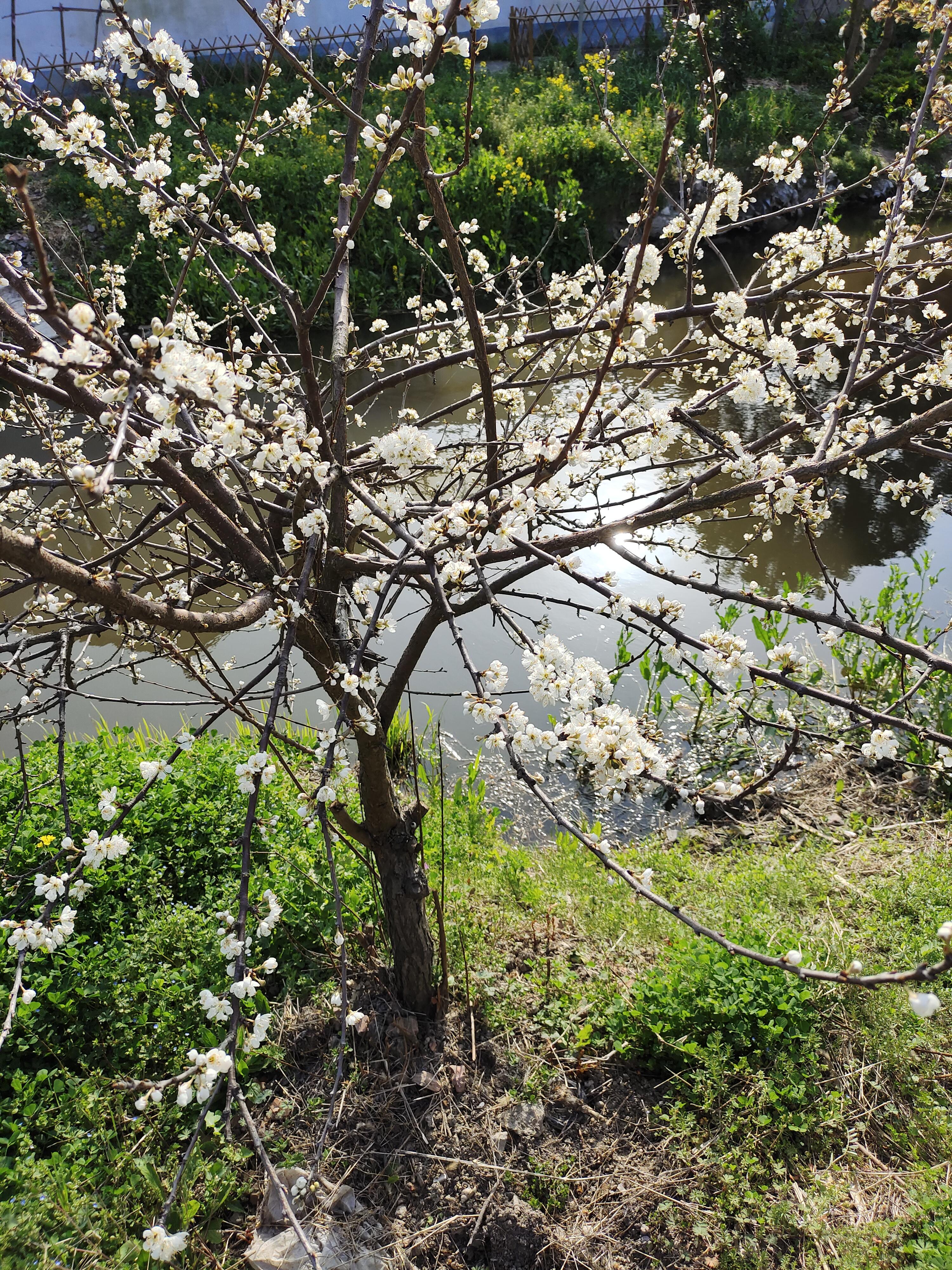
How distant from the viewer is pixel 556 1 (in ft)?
48.2

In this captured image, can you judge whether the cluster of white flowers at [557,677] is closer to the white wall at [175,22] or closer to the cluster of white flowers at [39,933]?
the cluster of white flowers at [39,933]

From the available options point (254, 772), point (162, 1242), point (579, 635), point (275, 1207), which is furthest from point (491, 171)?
point (162, 1242)

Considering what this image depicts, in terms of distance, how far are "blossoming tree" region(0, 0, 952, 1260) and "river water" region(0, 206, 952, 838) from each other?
3.83 ft

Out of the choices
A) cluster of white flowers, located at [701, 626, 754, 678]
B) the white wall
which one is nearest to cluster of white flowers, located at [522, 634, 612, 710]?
cluster of white flowers, located at [701, 626, 754, 678]

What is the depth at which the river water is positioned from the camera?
148 inches

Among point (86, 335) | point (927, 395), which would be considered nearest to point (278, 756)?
point (86, 335)

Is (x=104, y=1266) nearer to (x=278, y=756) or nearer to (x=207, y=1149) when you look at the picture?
(x=207, y=1149)

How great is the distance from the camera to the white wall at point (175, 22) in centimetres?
1191

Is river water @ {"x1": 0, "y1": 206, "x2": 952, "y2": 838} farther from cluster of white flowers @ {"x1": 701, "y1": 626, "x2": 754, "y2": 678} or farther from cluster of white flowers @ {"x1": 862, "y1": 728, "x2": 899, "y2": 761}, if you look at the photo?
cluster of white flowers @ {"x1": 862, "y1": 728, "x2": 899, "y2": 761}

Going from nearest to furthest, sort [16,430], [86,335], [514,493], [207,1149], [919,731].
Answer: [86,335] < [919,731] < [514,493] < [207,1149] < [16,430]

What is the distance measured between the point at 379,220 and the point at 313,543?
308 inches

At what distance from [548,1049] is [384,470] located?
5.14ft

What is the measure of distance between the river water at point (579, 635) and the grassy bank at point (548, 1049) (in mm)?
721

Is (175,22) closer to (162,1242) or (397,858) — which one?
Answer: (397,858)
